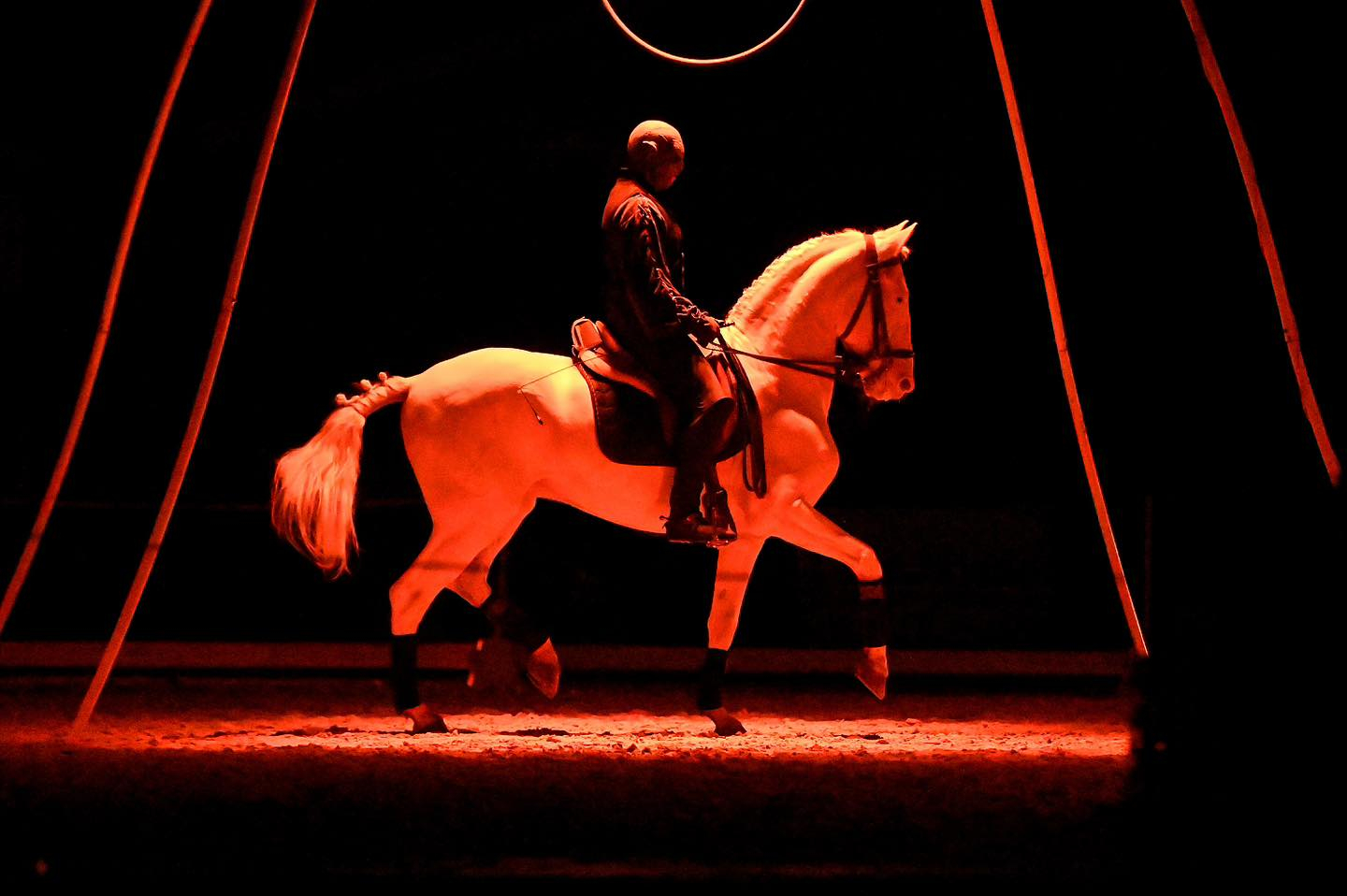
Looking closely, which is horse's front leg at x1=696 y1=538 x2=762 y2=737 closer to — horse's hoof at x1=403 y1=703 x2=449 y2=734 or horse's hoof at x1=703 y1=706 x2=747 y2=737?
horse's hoof at x1=703 y1=706 x2=747 y2=737

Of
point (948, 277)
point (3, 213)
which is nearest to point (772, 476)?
point (948, 277)

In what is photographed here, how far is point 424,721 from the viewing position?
19.5 feet

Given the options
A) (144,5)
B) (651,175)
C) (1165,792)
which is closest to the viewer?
(1165,792)

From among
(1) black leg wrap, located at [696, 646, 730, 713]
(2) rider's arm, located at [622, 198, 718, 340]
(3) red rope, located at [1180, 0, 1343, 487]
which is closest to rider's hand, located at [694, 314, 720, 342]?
(2) rider's arm, located at [622, 198, 718, 340]

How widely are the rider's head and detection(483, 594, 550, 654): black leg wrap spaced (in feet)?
6.08

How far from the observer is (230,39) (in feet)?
20.5

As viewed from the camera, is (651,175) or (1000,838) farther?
(651,175)

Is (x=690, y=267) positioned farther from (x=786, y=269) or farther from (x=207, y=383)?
(x=207, y=383)

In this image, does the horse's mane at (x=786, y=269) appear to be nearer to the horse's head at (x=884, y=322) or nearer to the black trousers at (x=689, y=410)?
the horse's head at (x=884, y=322)

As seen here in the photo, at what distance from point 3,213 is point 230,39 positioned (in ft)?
3.82

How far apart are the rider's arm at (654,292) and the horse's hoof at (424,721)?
175cm

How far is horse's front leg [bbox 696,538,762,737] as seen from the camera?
6094mm

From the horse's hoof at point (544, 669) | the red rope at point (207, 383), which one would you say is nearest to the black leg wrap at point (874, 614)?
the horse's hoof at point (544, 669)

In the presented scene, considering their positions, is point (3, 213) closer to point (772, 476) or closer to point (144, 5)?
point (144, 5)
